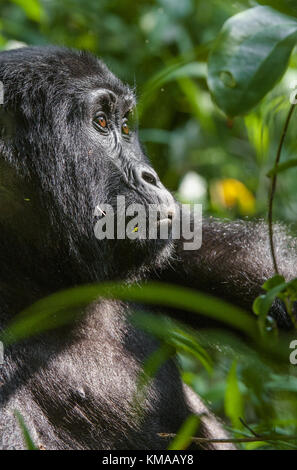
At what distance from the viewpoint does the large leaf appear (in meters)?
1.25

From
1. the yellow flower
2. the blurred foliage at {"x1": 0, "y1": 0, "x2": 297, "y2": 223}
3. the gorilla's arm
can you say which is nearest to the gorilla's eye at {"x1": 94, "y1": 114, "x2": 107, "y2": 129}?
the gorilla's arm

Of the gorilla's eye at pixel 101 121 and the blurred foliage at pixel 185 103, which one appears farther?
the blurred foliage at pixel 185 103

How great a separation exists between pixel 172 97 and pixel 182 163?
22.9 inches

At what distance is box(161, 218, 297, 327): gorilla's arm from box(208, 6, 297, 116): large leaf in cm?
142

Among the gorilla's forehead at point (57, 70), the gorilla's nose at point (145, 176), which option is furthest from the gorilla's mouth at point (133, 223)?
the gorilla's forehead at point (57, 70)

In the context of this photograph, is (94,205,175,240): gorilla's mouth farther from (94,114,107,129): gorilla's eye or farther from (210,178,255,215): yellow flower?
(210,178,255,215): yellow flower

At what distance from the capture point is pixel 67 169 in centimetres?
232

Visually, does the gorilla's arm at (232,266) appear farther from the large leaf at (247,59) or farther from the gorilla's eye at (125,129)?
the large leaf at (247,59)

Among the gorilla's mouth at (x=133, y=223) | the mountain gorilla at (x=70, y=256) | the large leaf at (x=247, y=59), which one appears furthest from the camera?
the gorilla's mouth at (x=133, y=223)

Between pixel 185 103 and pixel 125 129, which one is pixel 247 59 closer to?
pixel 125 129

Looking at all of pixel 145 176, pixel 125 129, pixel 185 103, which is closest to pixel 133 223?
pixel 145 176

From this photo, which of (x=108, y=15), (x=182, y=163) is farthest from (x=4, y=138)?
(x=108, y=15)

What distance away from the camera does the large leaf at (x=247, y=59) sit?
125cm

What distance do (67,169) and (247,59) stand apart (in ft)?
3.80
